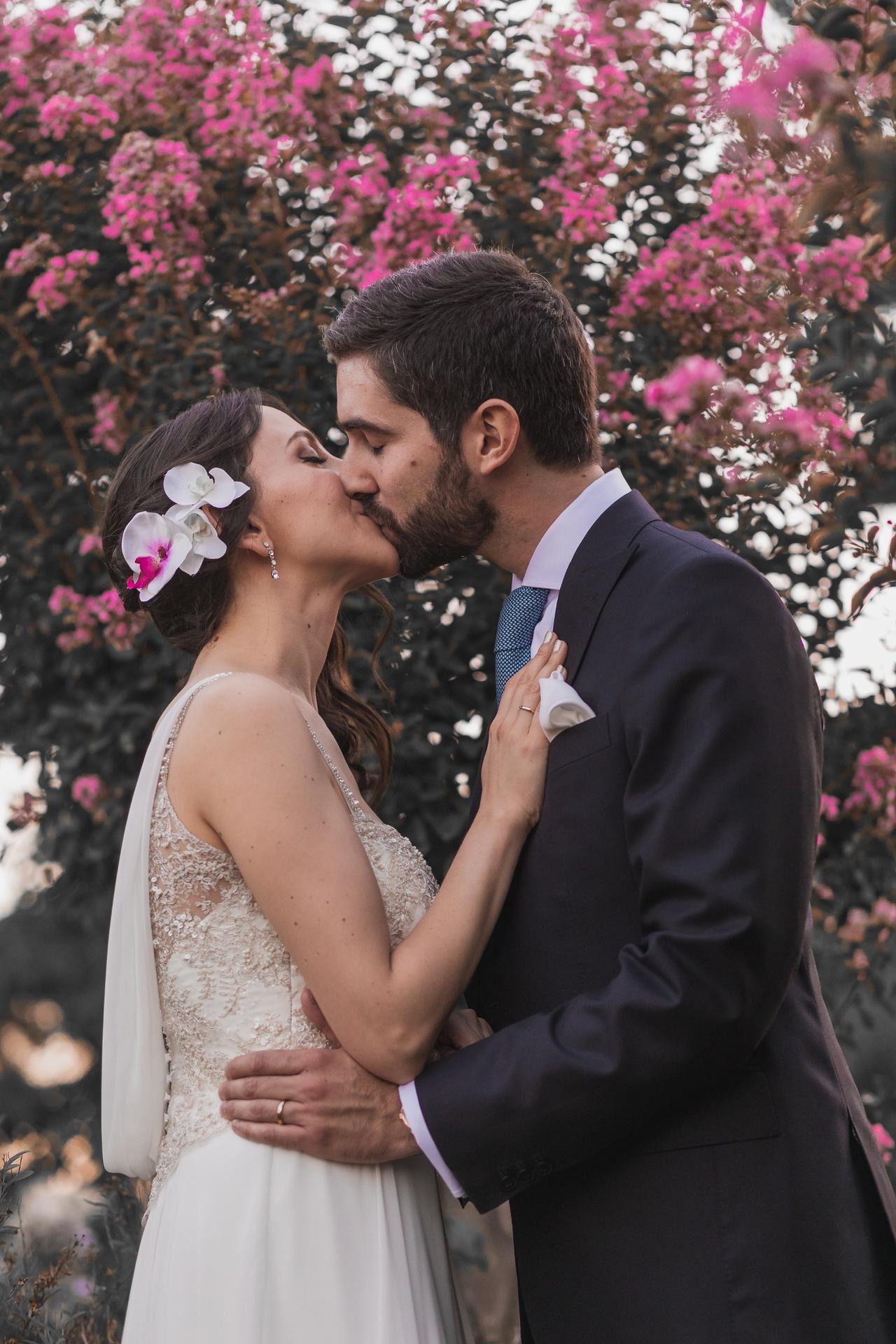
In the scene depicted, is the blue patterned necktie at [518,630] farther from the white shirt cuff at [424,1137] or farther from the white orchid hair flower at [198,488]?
the white shirt cuff at [424,1137]

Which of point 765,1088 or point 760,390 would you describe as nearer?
point 765,1088

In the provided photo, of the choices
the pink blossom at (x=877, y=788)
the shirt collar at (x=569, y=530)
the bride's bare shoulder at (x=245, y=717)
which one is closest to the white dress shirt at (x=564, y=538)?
the shirt collar at (x=569, y=530)

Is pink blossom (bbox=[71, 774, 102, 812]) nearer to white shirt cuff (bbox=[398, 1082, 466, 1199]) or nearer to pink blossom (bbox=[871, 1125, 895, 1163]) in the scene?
white shirt cuff (bbox=[398, 1082, 466, 1199])

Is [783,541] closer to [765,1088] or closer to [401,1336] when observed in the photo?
[765,1088]

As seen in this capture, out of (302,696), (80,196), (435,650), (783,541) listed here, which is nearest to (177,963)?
(302,696)

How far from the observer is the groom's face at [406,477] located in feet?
8.46

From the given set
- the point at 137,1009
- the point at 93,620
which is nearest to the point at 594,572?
the point at 137,1009

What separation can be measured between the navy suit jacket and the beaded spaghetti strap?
20.8 inches

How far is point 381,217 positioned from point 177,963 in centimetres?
256

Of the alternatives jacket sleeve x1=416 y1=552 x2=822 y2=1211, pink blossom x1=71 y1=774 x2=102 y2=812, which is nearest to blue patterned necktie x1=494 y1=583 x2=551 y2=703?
jacket sleeve x1=416 y1=552 x2=822 y2=1211

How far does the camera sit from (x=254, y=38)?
4199mm

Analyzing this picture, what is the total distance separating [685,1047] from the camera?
1.96 metres

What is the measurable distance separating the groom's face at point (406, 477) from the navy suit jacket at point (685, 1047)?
502mm

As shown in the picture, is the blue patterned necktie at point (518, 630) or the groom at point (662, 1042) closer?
the groom at point (662, 1042)
